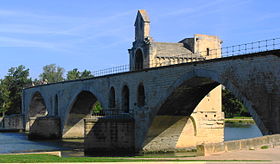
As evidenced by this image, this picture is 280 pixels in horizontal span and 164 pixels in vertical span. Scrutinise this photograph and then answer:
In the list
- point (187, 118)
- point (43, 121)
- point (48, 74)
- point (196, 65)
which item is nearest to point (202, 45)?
point (187, 118)

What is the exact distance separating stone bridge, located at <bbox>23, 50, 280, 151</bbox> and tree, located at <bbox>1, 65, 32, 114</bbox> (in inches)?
1675

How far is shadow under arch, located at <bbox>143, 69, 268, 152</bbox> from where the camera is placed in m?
29.5

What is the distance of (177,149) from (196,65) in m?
10.7

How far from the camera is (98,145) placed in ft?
113

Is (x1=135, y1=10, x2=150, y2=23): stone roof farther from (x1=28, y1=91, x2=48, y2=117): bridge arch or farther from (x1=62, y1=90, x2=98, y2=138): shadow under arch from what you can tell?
(x1=28, y1=91, x2=48, y2=117): bridge arch

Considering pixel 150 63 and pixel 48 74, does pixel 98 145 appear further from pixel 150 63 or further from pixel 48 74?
pixel 48 74

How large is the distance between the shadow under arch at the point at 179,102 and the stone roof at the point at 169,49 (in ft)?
23.9

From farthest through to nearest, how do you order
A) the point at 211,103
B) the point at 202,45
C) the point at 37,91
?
the point at 37,91, the point at 202,45, the point at 211,103

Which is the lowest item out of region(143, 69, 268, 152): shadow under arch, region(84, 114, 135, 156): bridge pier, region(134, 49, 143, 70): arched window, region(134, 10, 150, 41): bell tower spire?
region(84, 114, 135, 156): bridge pier

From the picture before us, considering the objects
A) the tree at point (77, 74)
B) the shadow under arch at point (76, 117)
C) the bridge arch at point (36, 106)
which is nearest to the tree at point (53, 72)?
the tree at point (77, 74)

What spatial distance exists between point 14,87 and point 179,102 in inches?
3026

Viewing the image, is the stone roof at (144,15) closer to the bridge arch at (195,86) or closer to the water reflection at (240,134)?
the bridge arch at (195,86)

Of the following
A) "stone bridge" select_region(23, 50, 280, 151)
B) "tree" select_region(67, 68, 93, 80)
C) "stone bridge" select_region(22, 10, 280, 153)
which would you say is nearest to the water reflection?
"stone bridge" select_region(22, 10, 280, 153)

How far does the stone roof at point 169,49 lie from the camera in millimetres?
40062
